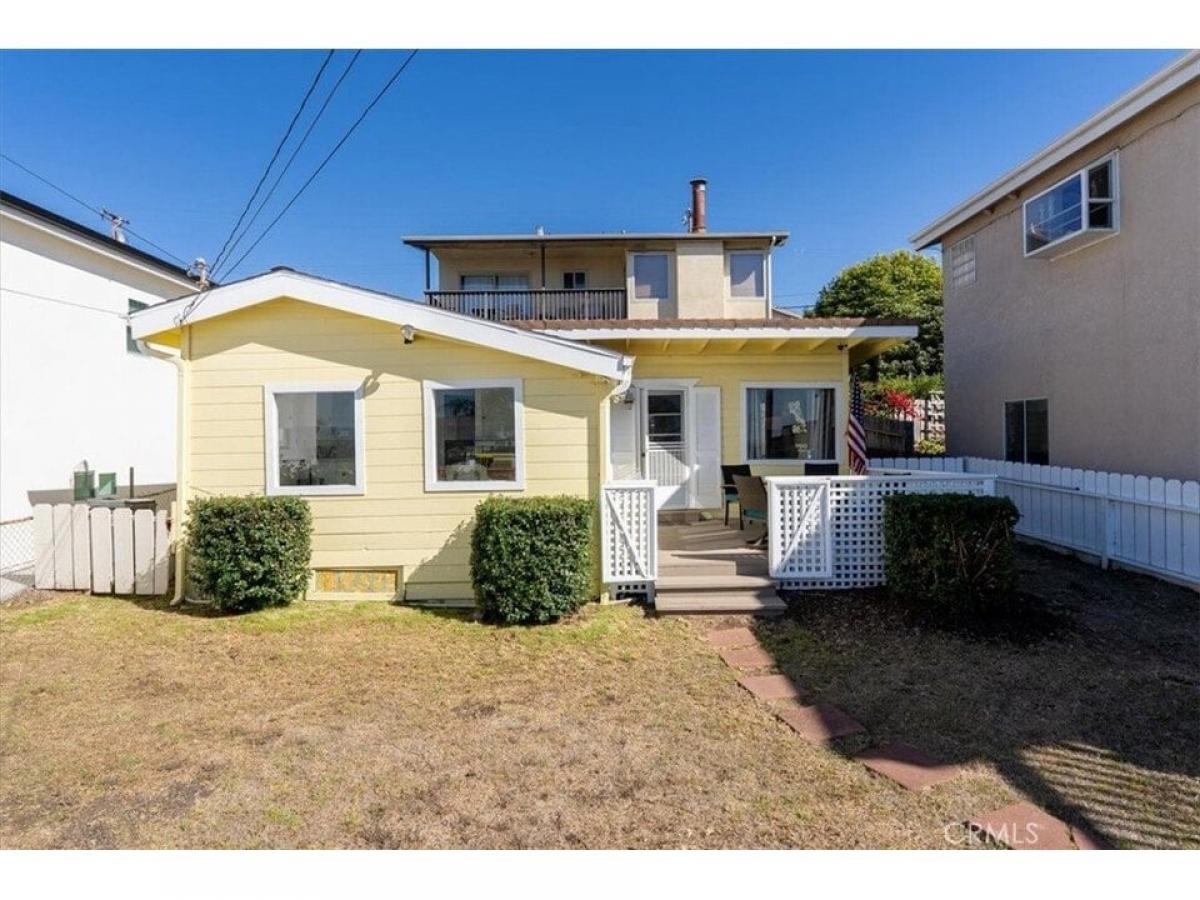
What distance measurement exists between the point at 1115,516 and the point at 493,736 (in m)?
7.52

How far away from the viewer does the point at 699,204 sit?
52.5 ft

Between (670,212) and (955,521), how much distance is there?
15569 mm

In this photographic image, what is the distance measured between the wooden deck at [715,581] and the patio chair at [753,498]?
0.38 metres

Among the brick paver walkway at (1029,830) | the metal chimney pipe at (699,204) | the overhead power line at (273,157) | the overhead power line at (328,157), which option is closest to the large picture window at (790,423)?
the overhead power line at (328,157)

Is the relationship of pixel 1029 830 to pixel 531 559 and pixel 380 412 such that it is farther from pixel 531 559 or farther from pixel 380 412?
pixel 380 412

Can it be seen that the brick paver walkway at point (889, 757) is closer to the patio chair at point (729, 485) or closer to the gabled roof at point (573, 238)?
the patio chair at point (729, 485)

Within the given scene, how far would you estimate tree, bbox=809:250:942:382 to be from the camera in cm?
2725

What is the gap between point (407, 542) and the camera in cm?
673

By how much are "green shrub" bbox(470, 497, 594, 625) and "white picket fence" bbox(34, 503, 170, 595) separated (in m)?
4.03

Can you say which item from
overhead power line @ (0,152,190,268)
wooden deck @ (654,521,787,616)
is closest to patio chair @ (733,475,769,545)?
wooden deck @ (654,521,787,616)

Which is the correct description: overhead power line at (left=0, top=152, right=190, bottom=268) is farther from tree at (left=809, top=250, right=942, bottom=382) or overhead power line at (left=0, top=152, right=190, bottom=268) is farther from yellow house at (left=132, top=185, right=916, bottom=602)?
tree at (left=809, top=250, right=942, bottom=382)

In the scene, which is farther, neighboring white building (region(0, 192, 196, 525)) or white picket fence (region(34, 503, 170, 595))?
neighboring white building (region(0, 192, 196, 525))
